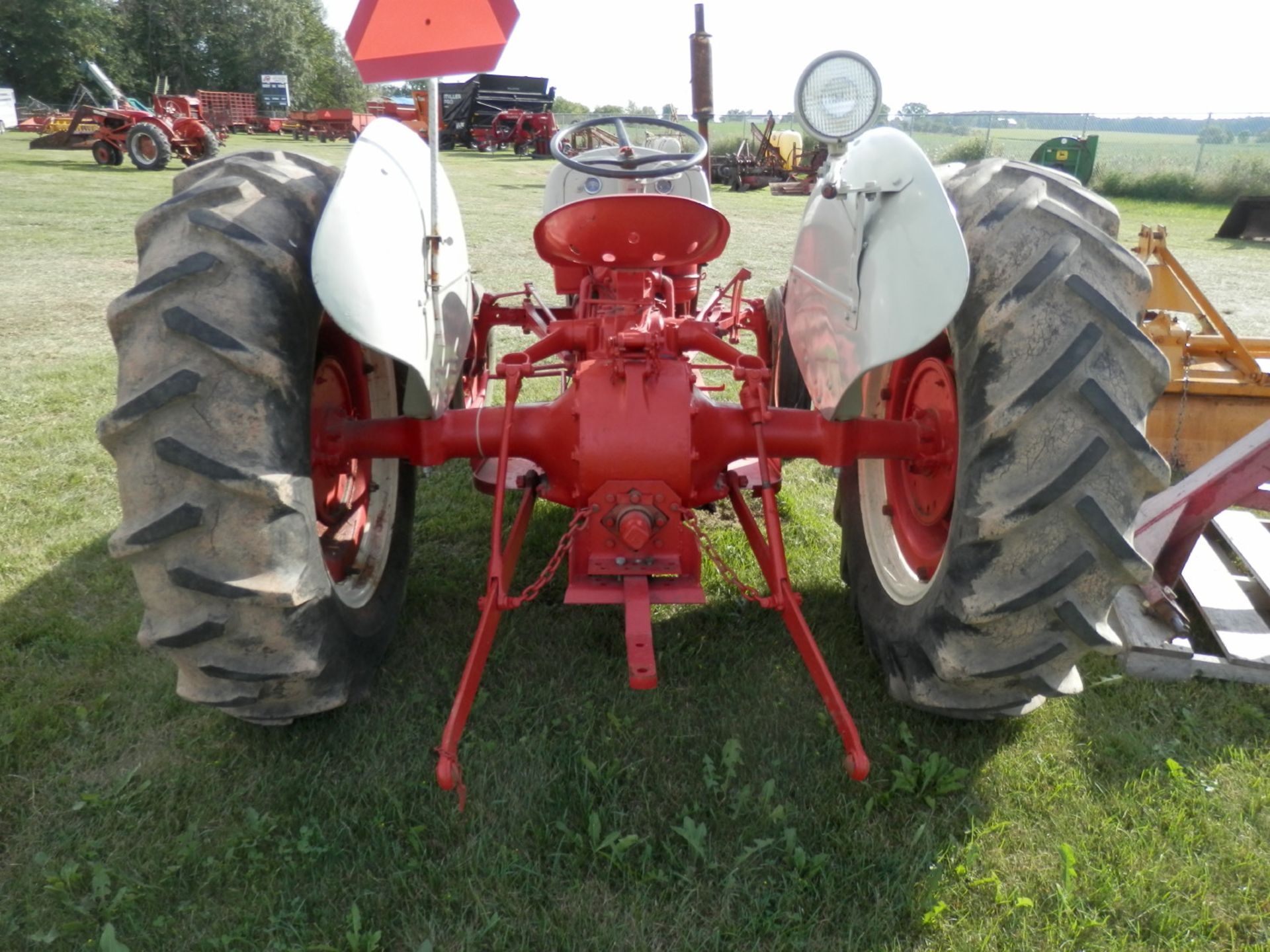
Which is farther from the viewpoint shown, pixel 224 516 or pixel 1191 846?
pixel 1191 846

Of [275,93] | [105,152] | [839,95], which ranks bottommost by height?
[105,152]

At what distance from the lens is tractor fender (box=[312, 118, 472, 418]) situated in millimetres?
1877

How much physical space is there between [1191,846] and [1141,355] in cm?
114

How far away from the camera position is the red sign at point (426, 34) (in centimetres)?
219

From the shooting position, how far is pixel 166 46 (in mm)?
51531

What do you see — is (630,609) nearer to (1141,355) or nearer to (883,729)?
(883,729)

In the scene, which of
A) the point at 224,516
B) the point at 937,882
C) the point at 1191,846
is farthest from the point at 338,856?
the point at 1191,846

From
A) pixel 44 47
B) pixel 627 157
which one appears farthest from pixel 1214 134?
pixel 44 47

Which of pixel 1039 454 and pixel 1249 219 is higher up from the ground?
pixel 1039 454

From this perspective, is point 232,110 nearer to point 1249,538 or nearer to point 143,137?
point 143,137

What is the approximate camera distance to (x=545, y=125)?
31.4 metres

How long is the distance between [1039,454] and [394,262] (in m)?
1.50

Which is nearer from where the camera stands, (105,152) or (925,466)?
(925,466)

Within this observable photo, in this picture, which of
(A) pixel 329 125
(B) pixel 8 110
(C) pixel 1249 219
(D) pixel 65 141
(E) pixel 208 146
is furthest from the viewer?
(A) pixel 329 125
